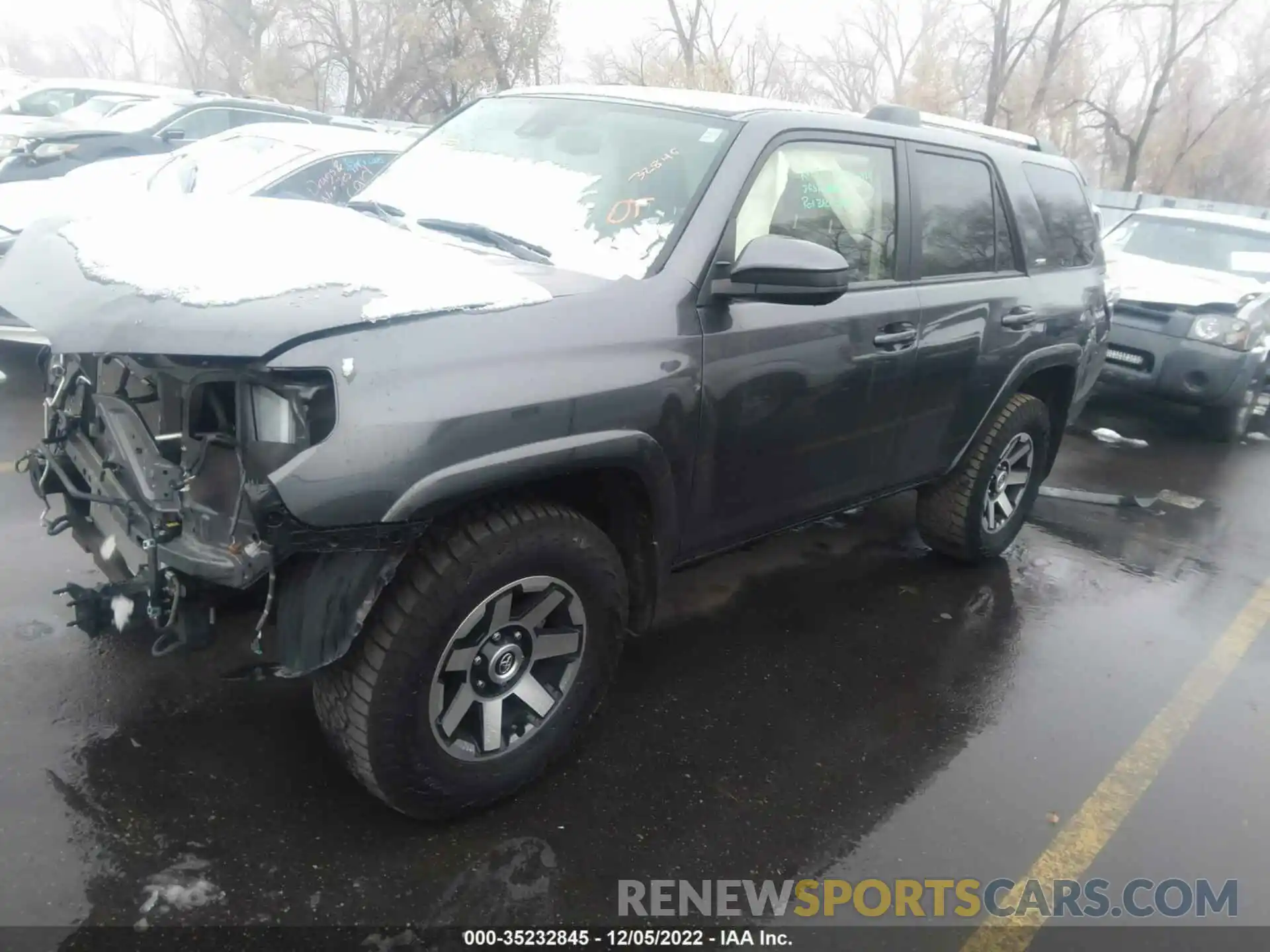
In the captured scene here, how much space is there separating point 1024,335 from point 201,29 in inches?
1804

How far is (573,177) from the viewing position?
3172 millimetres

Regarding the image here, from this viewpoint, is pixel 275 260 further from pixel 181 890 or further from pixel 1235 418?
pixel 1235 418

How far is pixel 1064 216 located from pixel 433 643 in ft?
12.4

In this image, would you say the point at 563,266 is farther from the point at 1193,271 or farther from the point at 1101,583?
the point at 1193,271

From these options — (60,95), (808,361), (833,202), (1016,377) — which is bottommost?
(1016,377)

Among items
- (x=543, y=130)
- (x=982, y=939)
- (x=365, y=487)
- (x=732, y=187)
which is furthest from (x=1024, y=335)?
(x=365, y=487)

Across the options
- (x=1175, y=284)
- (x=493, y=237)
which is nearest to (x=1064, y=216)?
(x=493, y=237)

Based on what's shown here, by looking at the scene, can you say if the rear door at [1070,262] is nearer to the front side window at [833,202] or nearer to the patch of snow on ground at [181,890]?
the front side window at [833,202]

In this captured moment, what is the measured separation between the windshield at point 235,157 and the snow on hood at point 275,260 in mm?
3799

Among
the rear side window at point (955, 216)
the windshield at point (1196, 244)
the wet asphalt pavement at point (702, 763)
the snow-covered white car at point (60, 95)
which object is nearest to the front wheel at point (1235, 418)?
the windshield at point (1196, 244)

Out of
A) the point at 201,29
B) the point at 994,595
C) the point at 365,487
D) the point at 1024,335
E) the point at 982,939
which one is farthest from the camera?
the point at 201,29

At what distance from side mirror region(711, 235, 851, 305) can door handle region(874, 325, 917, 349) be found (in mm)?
667

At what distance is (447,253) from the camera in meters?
2.72

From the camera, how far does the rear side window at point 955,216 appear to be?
3713 mm
